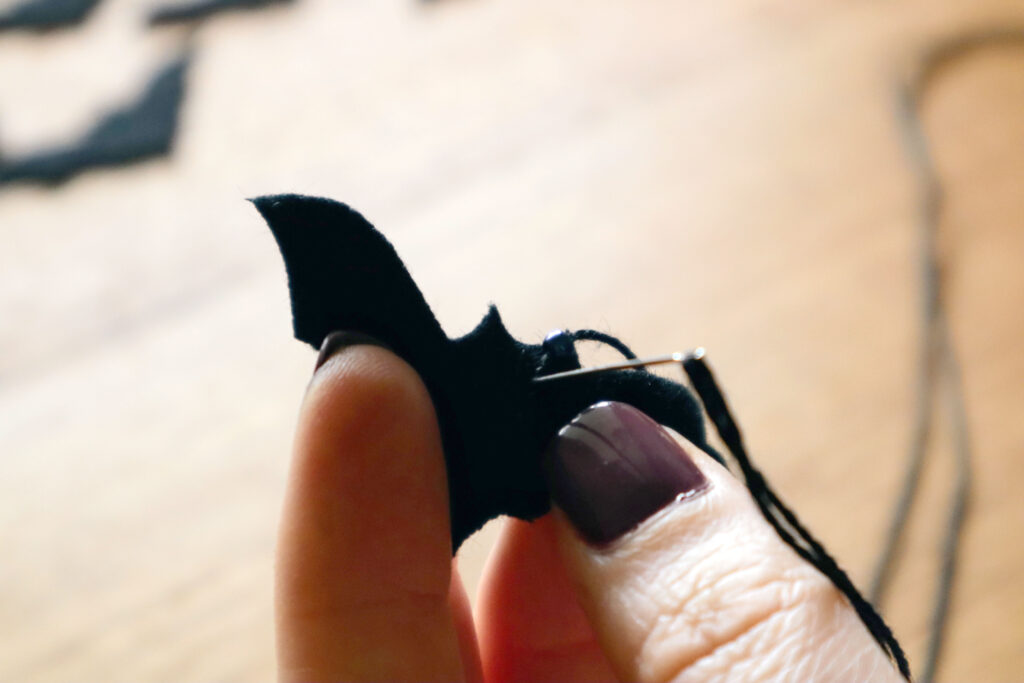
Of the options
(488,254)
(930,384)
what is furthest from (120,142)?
(930,384)

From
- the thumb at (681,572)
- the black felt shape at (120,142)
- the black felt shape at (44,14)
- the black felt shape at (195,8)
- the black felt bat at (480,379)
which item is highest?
the black felt shape at (44,14)

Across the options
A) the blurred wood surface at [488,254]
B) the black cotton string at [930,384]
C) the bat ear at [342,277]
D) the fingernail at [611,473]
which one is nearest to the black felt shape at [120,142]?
the blurred wood surface at [488,254]

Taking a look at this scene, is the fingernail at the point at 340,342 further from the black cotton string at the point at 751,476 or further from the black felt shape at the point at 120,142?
the black felt shape at the point at 120,142

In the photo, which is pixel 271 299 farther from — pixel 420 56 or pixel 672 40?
pixel 672 40

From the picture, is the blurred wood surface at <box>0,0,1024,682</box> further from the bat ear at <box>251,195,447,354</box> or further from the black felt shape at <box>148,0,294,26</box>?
the bat ear at <box>251,195,447,354</box>

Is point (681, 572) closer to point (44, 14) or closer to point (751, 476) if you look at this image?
point (751, 476)

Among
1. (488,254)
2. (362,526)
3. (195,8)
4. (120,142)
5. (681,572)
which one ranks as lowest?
(681,572)

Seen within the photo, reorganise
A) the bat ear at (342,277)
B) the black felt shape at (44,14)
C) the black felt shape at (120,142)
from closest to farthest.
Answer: the bat ear at (342,277) → the black felt shape at (120,142) → the black felt shape at (44,14)
